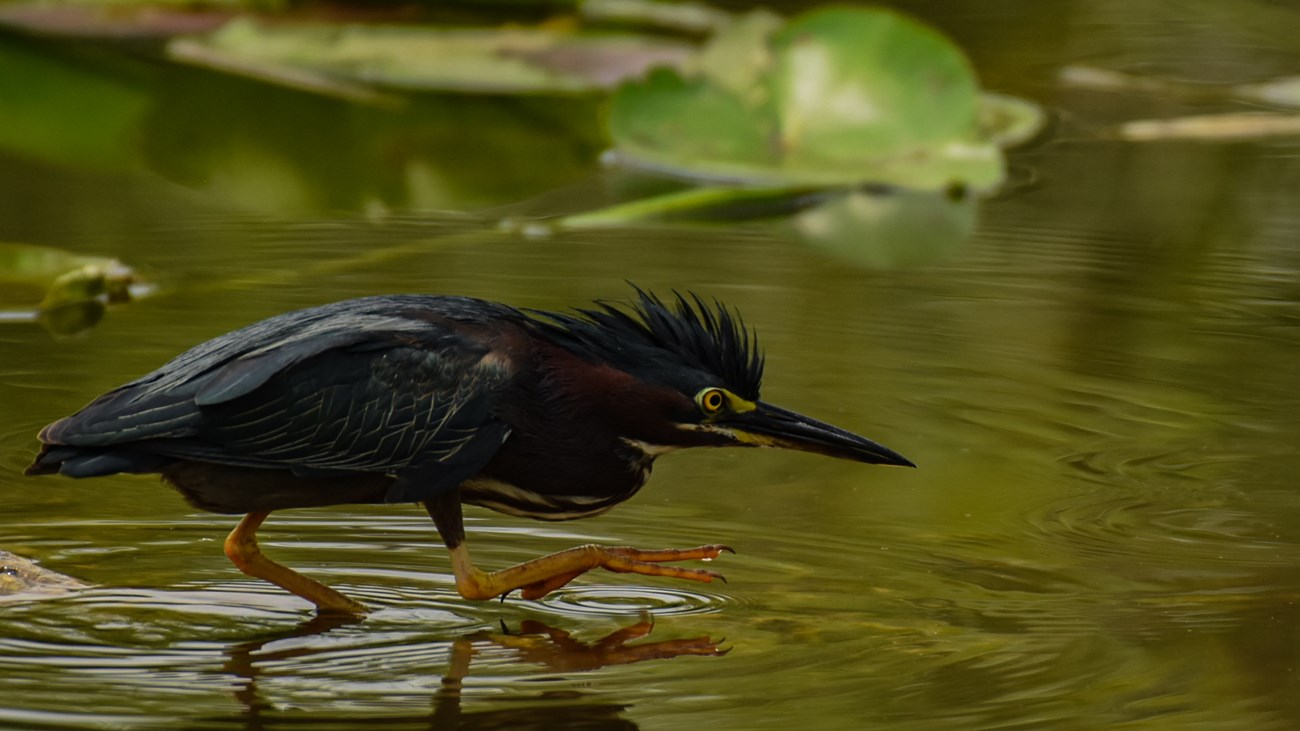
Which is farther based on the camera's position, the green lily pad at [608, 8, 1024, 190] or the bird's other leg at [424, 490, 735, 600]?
the green lily pad at [608, 8, 1024, 190]

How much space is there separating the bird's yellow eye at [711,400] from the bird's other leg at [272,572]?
2.87 ft

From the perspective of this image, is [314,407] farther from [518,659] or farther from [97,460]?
[518,659]

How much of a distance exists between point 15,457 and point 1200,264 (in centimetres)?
452

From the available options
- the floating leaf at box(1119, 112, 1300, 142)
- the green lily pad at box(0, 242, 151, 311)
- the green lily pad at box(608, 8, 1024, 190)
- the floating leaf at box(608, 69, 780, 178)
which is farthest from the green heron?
the floating leaf at box(1119, 112, 1300, 142)

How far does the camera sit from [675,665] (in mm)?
4184

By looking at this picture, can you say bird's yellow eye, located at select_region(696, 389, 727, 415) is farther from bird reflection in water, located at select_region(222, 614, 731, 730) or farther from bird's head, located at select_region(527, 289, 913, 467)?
bird reflection in water, located at select_region(222, 614, 731, 730)

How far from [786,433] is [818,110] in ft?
15.7

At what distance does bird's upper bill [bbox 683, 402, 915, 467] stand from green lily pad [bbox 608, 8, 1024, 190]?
418 cm

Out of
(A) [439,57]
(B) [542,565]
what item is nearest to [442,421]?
(B) [542,565]

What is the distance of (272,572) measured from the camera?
4734mm

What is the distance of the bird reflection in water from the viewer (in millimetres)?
3869

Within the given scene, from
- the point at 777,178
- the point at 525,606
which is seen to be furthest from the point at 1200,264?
the point at 525,606

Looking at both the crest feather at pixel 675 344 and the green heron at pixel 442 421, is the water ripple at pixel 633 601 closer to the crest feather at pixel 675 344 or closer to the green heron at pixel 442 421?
the green heron at pixel 442 421

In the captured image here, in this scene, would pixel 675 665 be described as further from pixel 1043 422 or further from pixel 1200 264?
pixel 1200 264
